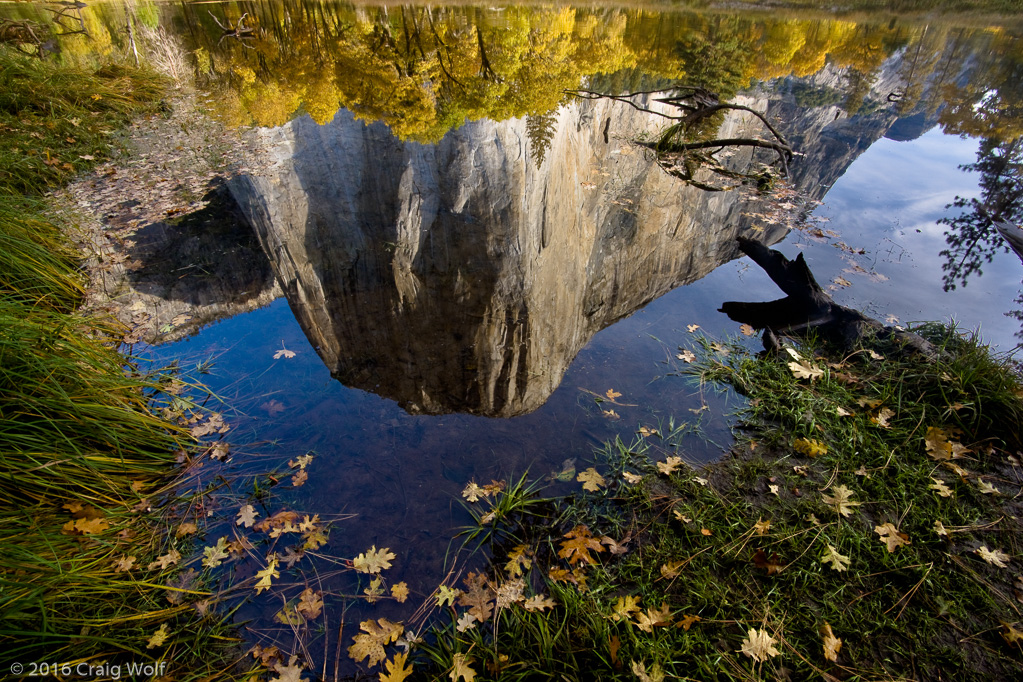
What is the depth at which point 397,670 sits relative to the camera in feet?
9.33

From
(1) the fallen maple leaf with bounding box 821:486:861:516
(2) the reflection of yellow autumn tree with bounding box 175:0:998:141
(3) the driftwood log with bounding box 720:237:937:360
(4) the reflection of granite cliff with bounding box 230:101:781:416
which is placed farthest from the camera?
(2) the reflection of yellow autumn tree with bounding box 175:0:998:141

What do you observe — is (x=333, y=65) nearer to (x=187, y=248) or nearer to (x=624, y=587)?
(x=187, y=248)

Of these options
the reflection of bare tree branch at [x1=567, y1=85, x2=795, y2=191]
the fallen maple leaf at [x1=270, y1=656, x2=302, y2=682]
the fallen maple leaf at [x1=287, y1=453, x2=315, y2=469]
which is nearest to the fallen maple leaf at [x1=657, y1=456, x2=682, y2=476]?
the fallen maple leaf at [x1=270, y1=656, x2=302, y2=682]

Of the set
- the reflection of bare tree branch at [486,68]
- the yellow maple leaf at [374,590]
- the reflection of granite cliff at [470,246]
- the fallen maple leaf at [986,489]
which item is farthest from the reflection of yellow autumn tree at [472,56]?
the yellow maple leaf at [374,590]

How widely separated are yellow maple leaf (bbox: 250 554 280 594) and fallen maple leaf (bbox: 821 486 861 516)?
4.60m

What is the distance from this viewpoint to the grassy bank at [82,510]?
8.60 ft

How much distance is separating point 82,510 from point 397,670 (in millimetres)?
2684

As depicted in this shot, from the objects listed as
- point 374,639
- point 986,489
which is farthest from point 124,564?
point 986,489

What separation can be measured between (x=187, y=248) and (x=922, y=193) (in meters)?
16.8

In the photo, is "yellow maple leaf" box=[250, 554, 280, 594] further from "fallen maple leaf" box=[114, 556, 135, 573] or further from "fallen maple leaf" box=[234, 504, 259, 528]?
"fallen maple leaf" box=[114, 556, 135, 573]

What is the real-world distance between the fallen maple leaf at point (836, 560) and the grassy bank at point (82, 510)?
14.2ft

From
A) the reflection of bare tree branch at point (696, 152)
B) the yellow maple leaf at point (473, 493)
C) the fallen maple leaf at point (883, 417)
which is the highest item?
the reflection of bare tree branch at point (696, 152)

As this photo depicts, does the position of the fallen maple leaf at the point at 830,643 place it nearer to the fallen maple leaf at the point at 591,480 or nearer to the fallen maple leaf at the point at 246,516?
the fallen maple leaf at the point at 591,480

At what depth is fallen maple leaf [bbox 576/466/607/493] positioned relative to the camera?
414cm
